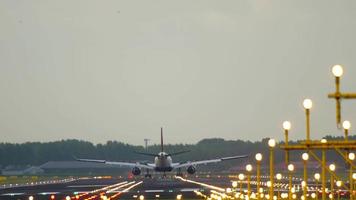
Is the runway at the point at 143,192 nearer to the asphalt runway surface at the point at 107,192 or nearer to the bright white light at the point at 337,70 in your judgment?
the asphalt runway surface at the point at 107,192

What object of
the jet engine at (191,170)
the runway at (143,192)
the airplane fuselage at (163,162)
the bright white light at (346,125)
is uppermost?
the airplane fuselage at (163,162)

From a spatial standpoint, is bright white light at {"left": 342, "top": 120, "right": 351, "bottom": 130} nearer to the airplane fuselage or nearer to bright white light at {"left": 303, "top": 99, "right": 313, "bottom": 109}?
bright white light at {"left": 303, "top": 99, "right": 313, "bottom": 109}

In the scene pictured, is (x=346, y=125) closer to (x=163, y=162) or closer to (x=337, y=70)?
(x=337, y=70)

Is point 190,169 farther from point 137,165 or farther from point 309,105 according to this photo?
point 309,105

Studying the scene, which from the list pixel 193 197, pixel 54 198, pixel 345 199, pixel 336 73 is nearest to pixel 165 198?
pixel 193 197

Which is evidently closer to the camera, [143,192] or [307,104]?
[307,104]

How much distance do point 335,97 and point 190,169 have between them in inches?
4882

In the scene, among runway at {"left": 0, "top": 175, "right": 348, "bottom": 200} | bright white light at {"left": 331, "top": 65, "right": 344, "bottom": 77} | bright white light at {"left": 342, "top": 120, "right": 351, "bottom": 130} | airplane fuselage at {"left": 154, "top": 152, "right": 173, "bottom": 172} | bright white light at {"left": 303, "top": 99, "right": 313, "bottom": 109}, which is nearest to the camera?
bright white light at {"left": 331, "top": 65, "right": 344, "bottom": 77}

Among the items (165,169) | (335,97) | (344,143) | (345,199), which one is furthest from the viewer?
(165,169)

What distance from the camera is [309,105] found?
3158cm

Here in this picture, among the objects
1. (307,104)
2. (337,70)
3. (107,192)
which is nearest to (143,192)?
(107,192)

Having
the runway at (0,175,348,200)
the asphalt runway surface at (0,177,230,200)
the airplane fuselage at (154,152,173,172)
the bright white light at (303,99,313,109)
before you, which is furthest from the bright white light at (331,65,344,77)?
the airplane fuselage at (154,152,173,172)

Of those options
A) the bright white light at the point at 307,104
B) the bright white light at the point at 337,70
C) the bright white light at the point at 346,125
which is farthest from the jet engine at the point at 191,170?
the bright white light at the point at 337,70

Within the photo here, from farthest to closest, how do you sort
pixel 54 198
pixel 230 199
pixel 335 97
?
pixel 54 198
pixel 230 199
pixel 335 97
